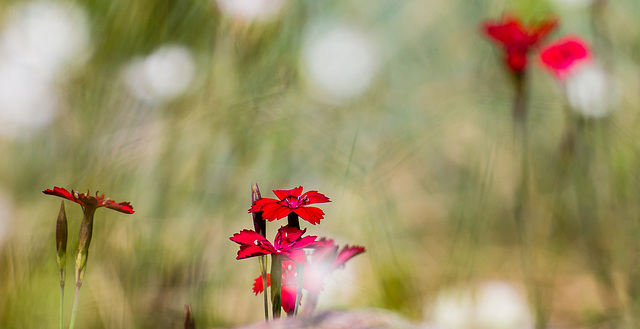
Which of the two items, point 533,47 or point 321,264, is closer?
point 321,264

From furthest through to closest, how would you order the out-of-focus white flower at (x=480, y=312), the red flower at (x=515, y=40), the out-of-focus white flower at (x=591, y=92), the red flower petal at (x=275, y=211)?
the out-of-focus white flower at (x=591, y=92), the out-of-focus white flower at (x=480, y=312), the red flower at (x=515, y=40), the red flower petal at (x=275, y=211)

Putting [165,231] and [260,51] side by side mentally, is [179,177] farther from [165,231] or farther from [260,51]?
[260,51]

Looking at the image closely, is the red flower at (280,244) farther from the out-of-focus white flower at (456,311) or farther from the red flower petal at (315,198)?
the out-of-focus white flower at (456,311)

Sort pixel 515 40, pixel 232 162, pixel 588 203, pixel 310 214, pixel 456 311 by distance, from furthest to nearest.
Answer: pixel 588 203 → pixel 232 162 → pixel 456 311 → pixel 515 40 → pixel 310 214

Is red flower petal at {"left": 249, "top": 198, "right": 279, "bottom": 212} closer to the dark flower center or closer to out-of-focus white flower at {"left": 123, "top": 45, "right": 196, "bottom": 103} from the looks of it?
the dark flower center

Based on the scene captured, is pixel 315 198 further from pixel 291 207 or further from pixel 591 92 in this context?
pixel 591 92

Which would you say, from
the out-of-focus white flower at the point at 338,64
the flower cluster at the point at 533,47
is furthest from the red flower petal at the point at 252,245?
the out-of-focus white flower at the point at 338,64

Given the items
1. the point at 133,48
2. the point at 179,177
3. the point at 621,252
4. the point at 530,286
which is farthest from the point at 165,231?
the point at 621,252

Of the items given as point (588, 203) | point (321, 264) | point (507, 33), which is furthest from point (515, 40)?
point (588, 203)
